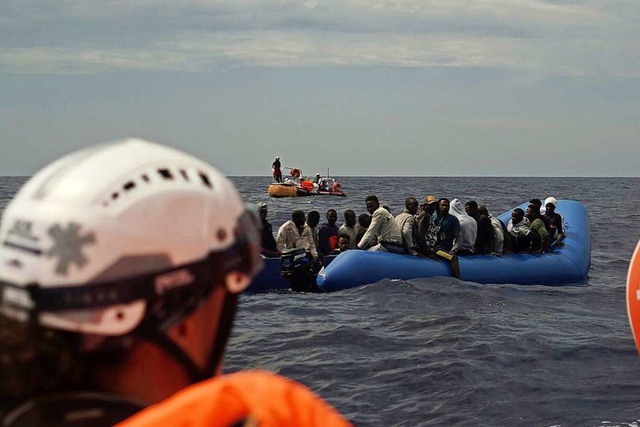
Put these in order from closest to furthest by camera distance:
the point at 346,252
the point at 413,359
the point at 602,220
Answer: the point at 413,359 < the point at 346,252 < the point at 602,220

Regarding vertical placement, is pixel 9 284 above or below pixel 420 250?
above

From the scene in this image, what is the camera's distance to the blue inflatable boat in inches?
535

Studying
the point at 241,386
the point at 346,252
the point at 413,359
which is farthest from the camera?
the point at 346,252

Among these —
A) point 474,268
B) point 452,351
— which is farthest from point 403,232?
point 452,351

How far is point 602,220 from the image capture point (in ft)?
106

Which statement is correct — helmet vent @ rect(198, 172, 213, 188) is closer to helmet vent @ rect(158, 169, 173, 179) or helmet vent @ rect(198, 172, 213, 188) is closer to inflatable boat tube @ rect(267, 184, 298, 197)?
helmet vent @ rect(158, 169, 173, 179)

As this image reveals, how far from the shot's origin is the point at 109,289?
1177mm

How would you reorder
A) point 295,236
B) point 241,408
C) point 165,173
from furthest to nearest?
point 295,236, point 165,173, point 241,408

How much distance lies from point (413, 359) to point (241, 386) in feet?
26.9

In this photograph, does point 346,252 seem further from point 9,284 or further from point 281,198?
point 281,198

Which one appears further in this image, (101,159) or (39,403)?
(101,159)

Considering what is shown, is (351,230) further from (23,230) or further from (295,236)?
(23,230)

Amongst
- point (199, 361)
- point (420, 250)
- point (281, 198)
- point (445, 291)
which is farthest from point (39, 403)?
point (281, 198)

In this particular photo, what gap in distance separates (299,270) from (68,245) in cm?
1251
